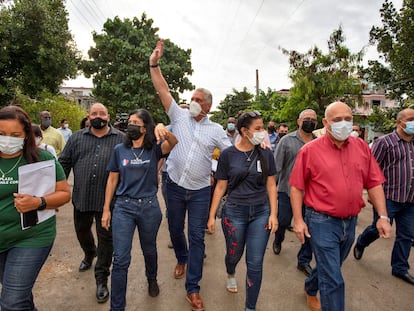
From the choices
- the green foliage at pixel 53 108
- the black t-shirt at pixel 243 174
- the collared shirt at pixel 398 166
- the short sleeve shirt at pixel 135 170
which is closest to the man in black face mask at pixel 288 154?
the collared shirt at pixel 398 166

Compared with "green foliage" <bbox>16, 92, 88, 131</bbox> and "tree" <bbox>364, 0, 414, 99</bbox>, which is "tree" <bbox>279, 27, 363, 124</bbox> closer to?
"tree" <bbox>364, 0, 414, 99</bbox>

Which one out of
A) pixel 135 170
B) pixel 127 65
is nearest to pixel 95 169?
pixel 135 170

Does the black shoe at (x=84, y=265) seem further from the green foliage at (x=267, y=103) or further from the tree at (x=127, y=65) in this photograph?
the green foliage at (x=267, y=103)

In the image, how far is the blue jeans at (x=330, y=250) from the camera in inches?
89.9

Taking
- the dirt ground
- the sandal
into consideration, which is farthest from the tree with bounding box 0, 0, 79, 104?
the sandal

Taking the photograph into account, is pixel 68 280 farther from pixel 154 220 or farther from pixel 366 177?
pixel 366 177

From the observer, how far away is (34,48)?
1132 cm

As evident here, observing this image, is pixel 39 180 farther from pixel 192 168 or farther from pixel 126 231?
pixel 192 168

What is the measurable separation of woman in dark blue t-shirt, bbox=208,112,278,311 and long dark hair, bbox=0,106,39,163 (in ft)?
4.87

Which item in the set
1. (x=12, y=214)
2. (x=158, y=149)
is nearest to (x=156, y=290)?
(x=158, y=149)

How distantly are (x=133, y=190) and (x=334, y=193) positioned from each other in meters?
1.69

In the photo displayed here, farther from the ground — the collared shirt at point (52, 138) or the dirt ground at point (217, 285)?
the collared shirt at point (52, 138)

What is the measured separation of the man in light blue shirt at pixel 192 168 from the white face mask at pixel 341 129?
3.45 feet

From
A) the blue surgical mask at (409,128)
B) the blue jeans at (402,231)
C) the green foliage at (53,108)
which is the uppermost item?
the green foliage at (53,108)
